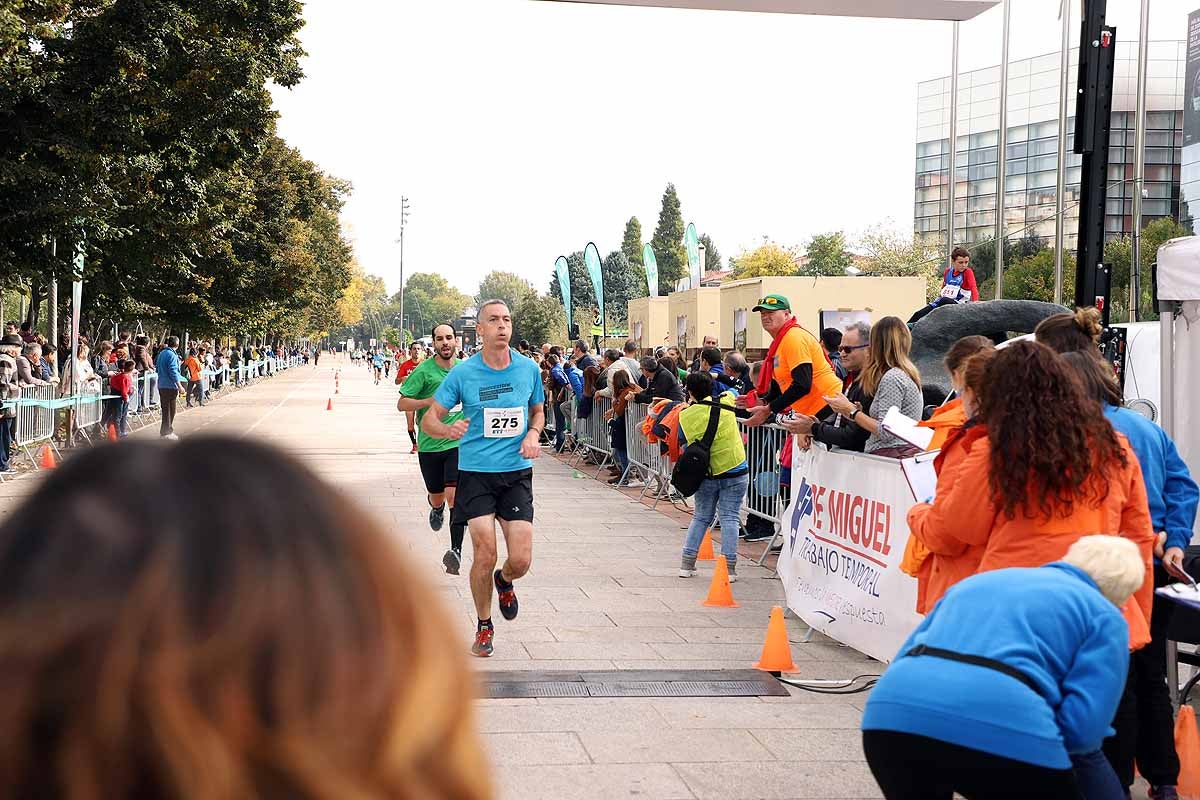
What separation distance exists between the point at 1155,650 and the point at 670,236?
145158mm

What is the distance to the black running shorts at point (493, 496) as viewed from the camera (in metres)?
7.77

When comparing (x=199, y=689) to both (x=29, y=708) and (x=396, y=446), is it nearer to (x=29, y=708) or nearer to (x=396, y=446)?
(x=29, y=708)

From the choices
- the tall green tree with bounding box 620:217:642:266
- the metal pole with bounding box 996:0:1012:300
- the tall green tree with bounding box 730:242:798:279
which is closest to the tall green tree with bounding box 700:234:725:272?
the tall green tree with bounding box 620:217:642:266

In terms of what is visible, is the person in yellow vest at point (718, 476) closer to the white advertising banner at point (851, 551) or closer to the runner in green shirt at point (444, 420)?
the white advertising banner at point (851, 551)

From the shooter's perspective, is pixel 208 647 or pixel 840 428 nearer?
pixel 208 647

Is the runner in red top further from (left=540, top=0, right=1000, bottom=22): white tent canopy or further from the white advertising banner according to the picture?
(left=540, top=0, right=1000, bottom=22): white tent canopy

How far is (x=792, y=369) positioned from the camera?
987 centimetres

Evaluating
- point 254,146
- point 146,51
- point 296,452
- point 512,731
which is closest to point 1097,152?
point 512,731

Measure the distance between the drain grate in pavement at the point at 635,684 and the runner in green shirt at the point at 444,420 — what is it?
3587 millimetres

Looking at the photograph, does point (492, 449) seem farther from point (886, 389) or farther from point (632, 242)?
point (632, 242)

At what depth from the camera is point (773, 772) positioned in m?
5.62

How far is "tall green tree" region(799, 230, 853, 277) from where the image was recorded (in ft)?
301

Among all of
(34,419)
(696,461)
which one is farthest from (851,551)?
(34,419)

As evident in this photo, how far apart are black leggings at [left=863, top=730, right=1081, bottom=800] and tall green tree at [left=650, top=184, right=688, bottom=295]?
145381mm
